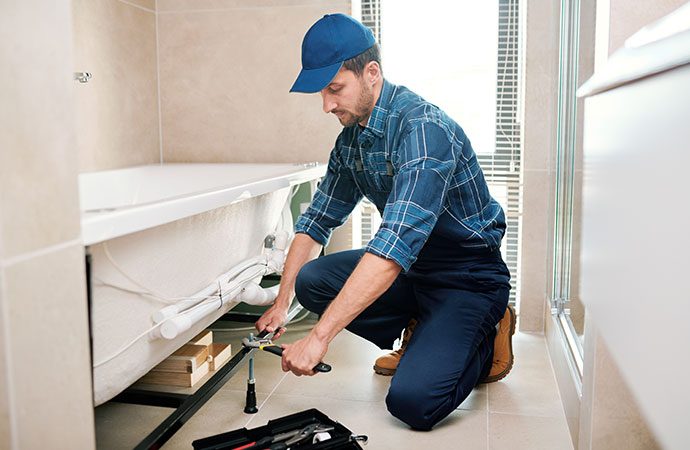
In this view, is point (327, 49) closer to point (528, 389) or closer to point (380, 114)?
point (380, 114)

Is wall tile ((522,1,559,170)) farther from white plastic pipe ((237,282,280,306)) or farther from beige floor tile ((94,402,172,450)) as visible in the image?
beige floor tile ((94,402,172,450))

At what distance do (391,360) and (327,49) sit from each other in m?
1.06

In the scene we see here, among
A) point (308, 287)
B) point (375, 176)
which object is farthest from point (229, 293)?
point (375, 176)

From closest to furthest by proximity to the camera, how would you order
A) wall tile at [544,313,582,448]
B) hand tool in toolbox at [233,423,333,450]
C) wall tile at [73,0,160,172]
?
hand tool in toolbox at [233,423,333,450] < wall tile at [544,313,582,448] < wall tile at [73,0,160,172]

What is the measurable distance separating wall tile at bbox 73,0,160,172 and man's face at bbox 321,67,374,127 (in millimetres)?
1271

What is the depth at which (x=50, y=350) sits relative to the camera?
0.78m

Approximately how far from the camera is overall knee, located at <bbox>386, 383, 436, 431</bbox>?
1627 mm

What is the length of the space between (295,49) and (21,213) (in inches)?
87.7

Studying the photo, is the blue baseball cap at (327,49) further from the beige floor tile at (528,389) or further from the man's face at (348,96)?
the beige floor tile at (528,389)

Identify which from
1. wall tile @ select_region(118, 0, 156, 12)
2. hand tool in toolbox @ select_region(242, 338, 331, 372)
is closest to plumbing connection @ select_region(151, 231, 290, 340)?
hand tool in toolbox @ select_region(242, 338, 331, 372)

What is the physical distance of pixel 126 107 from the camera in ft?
9.08

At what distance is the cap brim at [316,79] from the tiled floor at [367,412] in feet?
3.01

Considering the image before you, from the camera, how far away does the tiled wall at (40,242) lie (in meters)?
0.70

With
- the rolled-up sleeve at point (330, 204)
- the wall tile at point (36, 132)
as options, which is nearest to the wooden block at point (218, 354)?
the rolled-up sleeve at point (330, 204)
